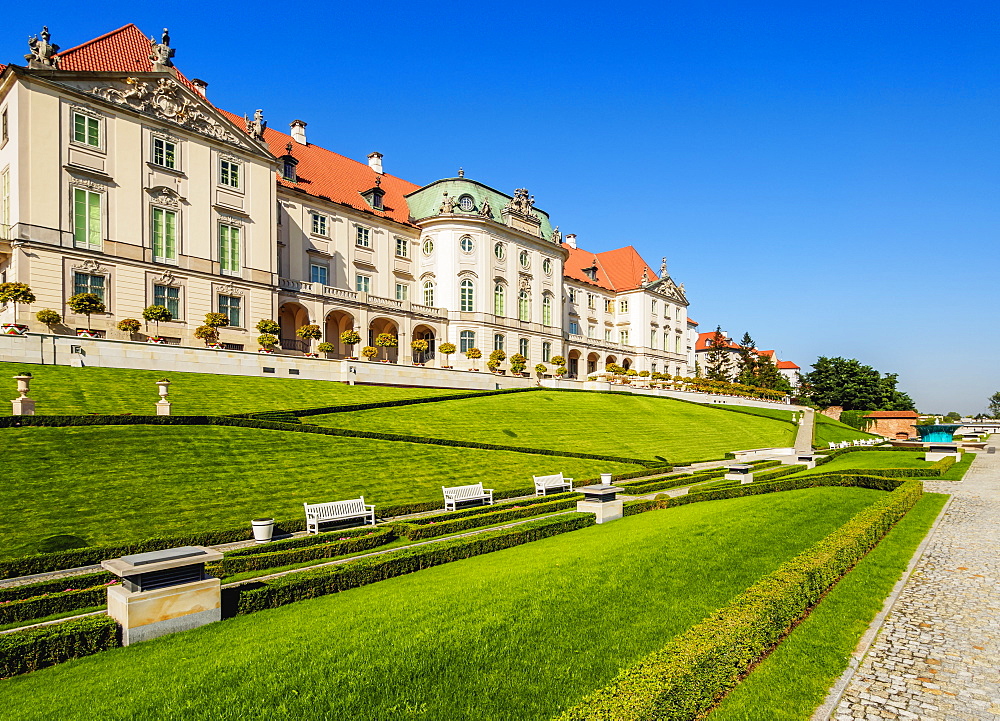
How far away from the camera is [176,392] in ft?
84.6

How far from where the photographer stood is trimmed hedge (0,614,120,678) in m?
7.08

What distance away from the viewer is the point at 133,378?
26531 millimetres

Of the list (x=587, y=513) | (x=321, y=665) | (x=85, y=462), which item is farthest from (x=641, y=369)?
(x=321, y=665)

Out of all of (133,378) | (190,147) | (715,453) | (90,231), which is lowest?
(715,453)

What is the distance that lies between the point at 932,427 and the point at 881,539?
36.7 m

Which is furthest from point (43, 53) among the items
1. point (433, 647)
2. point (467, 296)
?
point (433, 647)

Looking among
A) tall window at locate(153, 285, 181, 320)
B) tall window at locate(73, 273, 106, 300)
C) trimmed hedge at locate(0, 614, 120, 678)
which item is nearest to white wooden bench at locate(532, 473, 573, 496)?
trimmed hedge at locate(0, 614, 120, 678)

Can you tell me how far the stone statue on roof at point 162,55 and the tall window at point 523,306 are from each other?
35.7m

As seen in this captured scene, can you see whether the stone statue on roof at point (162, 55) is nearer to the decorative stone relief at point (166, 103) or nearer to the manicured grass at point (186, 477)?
the decorative stone relief at point (166, 103)

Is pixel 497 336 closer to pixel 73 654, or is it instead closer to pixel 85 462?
pixel 85 462

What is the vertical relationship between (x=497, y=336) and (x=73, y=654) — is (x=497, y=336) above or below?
above

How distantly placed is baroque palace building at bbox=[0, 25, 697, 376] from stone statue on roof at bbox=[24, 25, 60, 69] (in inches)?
4.1

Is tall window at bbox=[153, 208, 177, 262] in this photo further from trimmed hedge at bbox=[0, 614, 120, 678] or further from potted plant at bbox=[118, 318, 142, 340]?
trimmed hedge at bbox=[0, 614, 120, 678]

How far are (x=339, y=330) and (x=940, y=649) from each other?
46.8 m
